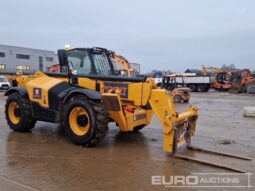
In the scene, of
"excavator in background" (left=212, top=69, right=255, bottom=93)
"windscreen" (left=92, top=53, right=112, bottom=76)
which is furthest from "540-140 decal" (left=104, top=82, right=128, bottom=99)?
"excavator in background" (left=212, top=69, right=255, bottom=93)

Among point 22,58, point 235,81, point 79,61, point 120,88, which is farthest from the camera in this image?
point 22,58

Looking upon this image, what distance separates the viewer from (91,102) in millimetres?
7371

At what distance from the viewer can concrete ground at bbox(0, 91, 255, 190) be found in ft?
17.2

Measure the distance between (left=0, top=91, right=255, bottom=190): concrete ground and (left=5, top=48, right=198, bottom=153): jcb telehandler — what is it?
44 cm

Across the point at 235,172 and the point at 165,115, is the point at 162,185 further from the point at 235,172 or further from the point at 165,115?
the point at 165,115

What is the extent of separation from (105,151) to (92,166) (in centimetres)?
112

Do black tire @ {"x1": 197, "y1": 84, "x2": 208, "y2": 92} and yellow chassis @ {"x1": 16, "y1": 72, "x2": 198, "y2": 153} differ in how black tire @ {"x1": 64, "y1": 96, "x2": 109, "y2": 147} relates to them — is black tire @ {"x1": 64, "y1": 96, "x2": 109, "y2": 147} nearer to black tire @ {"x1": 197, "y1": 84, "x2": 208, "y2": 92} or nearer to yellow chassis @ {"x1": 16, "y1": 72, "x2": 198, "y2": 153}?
yellow chassis @ {"x1": 16, "y1": 72, "x2": 198, "y2": 153}

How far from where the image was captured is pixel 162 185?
520cm

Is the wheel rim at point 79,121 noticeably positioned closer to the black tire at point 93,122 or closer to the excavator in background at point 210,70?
the black tire at point 93,122

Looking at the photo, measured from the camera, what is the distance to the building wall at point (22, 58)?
71.2 meters

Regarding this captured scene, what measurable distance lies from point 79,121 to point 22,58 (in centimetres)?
7336

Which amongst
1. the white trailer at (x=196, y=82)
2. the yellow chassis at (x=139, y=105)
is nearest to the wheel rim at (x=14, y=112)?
the yellow chassis at (x=139, y=105)

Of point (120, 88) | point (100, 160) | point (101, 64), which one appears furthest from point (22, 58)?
point (100, 160)

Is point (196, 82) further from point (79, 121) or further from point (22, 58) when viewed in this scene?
point (22, 58)
